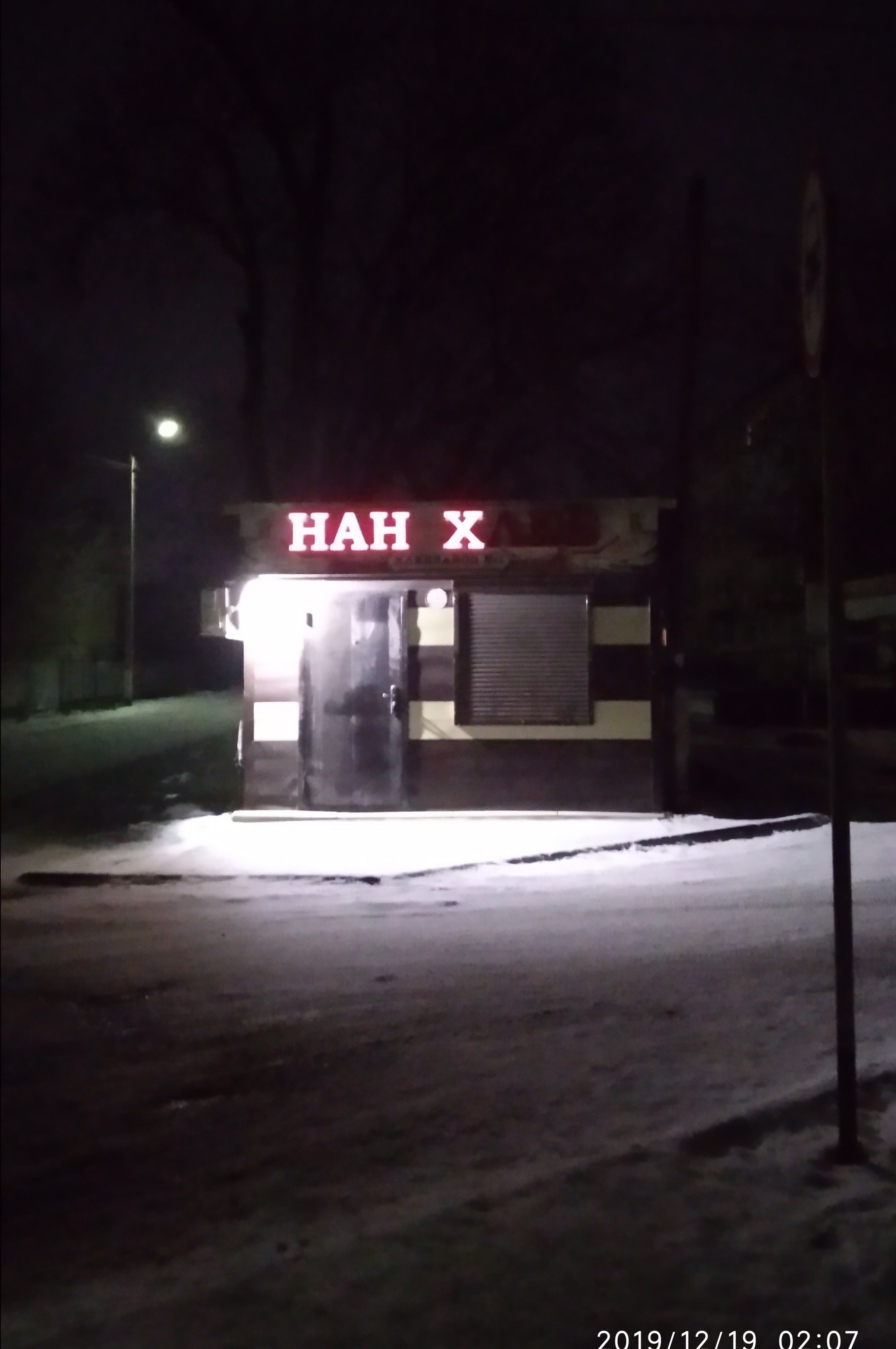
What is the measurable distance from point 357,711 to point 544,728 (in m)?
2.04

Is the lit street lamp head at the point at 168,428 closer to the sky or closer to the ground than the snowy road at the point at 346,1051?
closer to the sky

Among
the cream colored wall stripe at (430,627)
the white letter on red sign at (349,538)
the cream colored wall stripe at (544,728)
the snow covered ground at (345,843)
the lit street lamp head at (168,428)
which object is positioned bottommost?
the snow covered ground at (345,843)

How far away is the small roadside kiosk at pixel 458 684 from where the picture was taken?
14.7 meters

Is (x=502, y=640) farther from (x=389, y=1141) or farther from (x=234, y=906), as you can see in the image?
(x=389, y=1141)

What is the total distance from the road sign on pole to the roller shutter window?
9408mm

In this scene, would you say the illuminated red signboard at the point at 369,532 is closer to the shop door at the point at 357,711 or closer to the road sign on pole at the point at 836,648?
the shop door at the point at 357,711

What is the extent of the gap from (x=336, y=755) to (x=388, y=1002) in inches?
298

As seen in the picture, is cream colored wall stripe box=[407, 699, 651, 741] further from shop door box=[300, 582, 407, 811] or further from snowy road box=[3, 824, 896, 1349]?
snowy road box=[3, 824, 896, 1349]

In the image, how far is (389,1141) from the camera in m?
5.36

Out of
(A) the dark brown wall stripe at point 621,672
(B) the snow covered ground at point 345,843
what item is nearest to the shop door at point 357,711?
(B) the snow covered ground at point 345,843

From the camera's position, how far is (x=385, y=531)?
14.4 meters

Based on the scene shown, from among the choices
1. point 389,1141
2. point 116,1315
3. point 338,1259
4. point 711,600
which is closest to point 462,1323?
point 338,1259

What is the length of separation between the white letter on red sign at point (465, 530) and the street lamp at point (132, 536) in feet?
50.8

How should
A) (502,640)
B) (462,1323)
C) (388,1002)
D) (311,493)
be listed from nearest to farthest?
1. (462,1323)
2. (388,1002)
3. (502,640)
4. (311,493)
